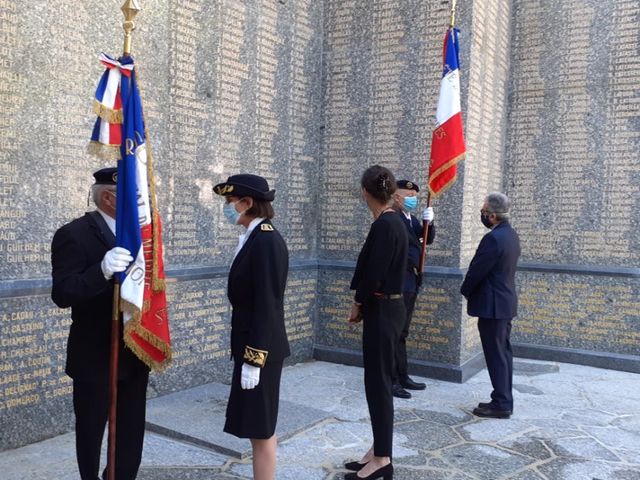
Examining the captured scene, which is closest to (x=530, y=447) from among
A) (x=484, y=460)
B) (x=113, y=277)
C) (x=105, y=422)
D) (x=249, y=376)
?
(x=484, y=460)

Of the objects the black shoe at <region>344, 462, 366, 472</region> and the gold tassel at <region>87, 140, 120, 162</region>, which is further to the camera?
the black shoe at <region>344, 462, 366, 472</region>

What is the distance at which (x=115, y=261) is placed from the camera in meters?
2.65

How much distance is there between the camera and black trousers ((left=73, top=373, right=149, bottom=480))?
2877mm

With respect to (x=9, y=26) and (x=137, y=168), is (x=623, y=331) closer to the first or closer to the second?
(x=137, y=168)

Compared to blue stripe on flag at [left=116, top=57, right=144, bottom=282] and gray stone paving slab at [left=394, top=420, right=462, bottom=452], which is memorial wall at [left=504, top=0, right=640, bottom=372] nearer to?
gray stone paving slab at [left=394, top=420, right=462, bottom=452]

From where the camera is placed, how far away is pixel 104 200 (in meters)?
2.93

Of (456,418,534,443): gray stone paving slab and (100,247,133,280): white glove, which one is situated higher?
(100,247,133,280): white glove

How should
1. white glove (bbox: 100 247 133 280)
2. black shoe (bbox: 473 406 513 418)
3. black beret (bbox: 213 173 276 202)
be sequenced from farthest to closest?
black shoe (bbox: 473 406 513 418), black beret (bbox: 213 173 276 202), white glove (bbox: 100 247 133 280)

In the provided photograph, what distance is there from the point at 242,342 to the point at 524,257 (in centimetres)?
575

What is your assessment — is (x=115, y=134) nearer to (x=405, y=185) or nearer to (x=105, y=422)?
(x=105, y=422)

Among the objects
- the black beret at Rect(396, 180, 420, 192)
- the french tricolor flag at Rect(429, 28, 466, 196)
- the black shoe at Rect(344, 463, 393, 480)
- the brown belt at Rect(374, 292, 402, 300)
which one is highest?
the french tricolor flag at Rect(429, 28, 466, 196)

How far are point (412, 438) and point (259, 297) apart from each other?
229 centimetres

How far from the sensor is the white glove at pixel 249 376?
2.98m

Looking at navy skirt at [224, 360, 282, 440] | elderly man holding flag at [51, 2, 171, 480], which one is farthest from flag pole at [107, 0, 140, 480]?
navy skirt at [224, 360, 282, 440]
